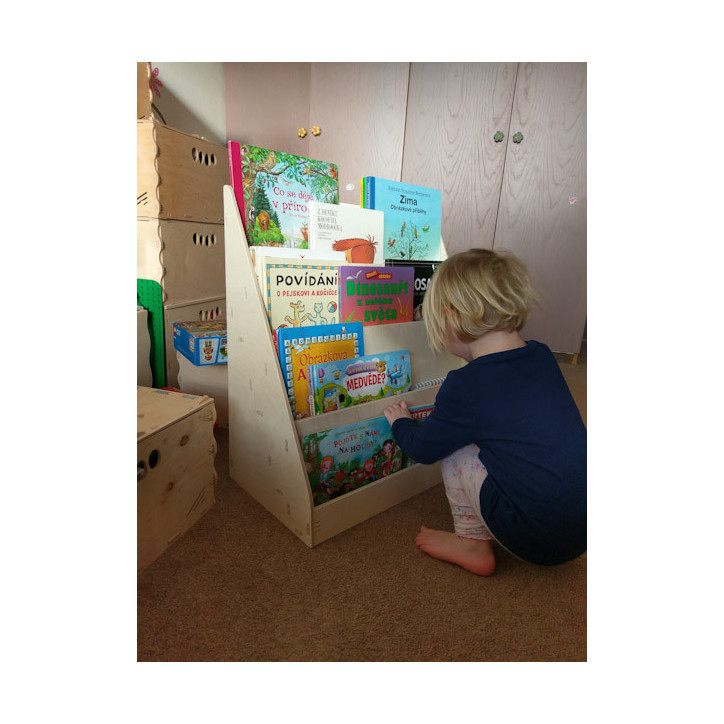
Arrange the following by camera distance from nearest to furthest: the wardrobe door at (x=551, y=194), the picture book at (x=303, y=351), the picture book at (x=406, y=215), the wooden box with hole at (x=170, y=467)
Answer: the wooden box with hole at (x=170, y=467)
the picture book at (x=303, y=351)
the picture book at (x=406, y=215)
the wardrobe door at (x=551, y=194)

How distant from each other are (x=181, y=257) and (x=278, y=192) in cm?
80

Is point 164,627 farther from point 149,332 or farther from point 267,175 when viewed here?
point 149,332

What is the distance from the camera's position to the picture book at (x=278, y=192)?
3.17 feet

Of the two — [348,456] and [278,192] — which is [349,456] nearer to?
[348,456]

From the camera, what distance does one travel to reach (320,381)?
982mm

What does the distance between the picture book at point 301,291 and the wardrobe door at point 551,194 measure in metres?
1.34

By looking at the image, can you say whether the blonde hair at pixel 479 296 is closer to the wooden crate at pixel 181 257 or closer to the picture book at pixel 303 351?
the picture book at pixel 303 351

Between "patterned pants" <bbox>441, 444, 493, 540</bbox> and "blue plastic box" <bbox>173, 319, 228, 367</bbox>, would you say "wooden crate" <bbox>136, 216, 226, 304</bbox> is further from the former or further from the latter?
"patterned pants" <bbox>441, 444, 493, 540</bbox>

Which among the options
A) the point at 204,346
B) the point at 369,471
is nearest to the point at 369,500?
the point at 369,471

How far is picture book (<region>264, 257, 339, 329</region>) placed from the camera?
940mm

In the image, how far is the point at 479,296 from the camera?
0.86 meters

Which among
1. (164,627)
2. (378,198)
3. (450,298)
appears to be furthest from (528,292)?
(164,627)

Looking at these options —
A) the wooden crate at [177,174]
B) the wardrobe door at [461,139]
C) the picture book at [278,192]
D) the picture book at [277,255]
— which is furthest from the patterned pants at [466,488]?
the wardrobe door at [461,139]

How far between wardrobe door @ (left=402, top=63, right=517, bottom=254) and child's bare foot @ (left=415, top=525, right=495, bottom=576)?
1849mm
